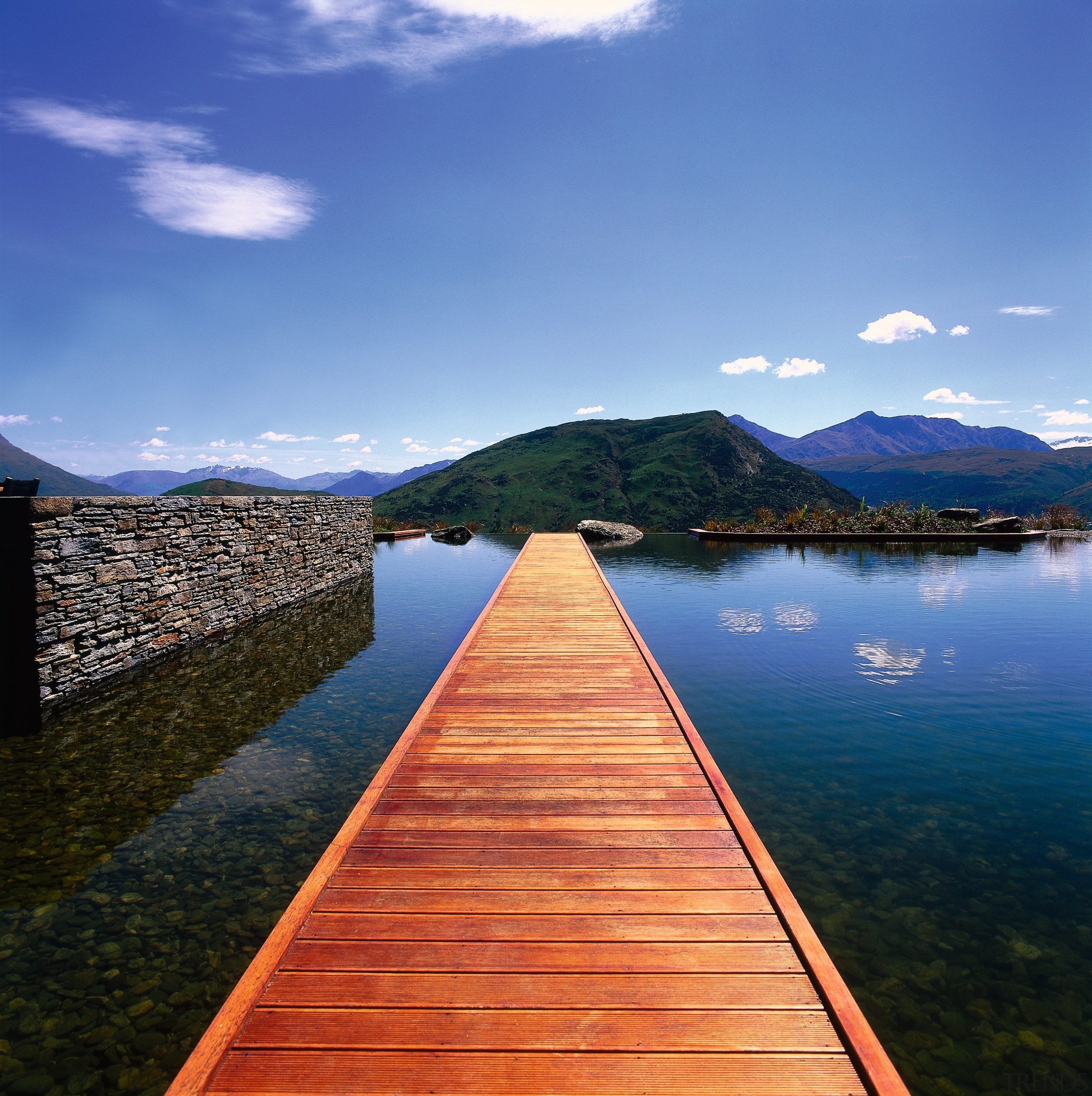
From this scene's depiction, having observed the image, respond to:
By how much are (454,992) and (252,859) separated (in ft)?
Answer: 6.00

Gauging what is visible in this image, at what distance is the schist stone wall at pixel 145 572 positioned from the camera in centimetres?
539

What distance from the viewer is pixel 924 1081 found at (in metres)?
2.02

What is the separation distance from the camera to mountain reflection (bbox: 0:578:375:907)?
3330mm

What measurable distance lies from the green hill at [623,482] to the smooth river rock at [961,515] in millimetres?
27406

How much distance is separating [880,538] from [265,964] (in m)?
19.1

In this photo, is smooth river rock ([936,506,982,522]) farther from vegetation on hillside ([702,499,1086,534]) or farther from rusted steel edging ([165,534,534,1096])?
rusted steel edging ([165,534,534,1096])

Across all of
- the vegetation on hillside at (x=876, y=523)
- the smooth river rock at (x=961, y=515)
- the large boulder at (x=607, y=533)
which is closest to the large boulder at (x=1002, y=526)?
the vegetation on hillside at (x=876, y=523)

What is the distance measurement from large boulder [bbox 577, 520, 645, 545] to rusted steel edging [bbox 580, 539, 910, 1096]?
16123 millimetres

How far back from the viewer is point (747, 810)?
3672 mm

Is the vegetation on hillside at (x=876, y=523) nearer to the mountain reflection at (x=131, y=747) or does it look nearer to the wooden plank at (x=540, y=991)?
the mountain reflection at (x=131, y=747)

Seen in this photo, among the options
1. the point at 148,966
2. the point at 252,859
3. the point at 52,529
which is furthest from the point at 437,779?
the point at 52,529

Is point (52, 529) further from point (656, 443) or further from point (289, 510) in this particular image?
point (656, 443)

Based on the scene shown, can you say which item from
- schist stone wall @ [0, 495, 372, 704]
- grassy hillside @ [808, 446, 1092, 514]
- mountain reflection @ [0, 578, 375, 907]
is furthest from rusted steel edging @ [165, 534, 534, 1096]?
grassy hillside @ [808, 446, 1092, 514]

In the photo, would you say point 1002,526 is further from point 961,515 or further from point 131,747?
point 131,747
